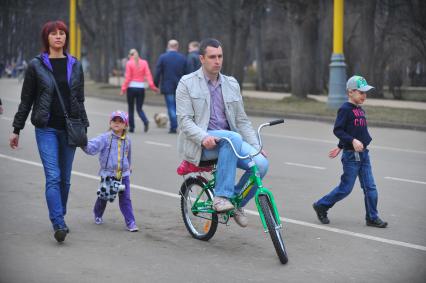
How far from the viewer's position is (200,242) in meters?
7.68

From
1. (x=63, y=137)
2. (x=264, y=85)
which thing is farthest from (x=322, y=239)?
(x=264, y=85)

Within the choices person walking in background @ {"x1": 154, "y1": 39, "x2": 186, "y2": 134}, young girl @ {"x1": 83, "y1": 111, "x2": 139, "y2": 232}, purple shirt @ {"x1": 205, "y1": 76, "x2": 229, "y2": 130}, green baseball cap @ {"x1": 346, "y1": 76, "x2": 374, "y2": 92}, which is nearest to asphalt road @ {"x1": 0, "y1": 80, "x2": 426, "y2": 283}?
young girl @ {"x1": 83, "y1": 111, "x2": 139, "y2": 232}

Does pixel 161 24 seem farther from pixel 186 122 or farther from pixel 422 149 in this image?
pixel 186 122

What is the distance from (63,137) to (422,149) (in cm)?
975

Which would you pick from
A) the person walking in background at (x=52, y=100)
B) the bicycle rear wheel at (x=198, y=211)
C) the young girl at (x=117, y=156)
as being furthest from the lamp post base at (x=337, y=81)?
the person walking in background at (x=52, y=100)

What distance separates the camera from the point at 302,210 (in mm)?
9430

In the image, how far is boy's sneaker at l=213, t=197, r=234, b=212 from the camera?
7121mm

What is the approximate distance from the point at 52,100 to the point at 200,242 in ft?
5.52

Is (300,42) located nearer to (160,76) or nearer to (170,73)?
(160,76)

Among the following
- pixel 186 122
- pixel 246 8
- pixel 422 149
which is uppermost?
pixel 246 8

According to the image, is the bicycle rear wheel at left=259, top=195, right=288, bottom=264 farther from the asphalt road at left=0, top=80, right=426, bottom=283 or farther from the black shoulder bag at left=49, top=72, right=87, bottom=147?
the black shoulder bag at left=49, top=72, right=87, bottom=147

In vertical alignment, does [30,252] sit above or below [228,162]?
below

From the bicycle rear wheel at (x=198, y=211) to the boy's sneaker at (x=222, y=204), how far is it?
1.15 ft

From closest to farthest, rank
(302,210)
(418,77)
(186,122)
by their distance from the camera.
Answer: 1. (186,122)
2. (302,210)
3. (418,77)
